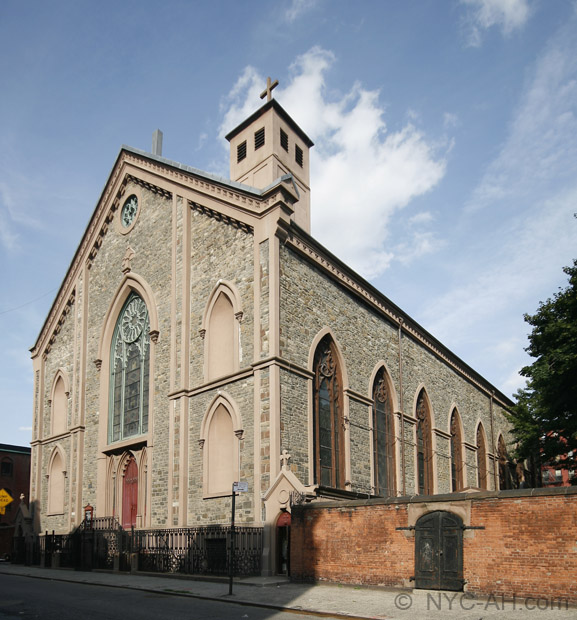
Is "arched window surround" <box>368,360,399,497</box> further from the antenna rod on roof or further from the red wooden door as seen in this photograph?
the antenna rod on roof

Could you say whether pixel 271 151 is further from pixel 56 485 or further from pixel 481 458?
pixel 481 458

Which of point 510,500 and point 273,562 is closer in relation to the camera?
point 510,500

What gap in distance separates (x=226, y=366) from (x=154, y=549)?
20.3 feet

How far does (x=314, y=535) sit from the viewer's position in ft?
51.9

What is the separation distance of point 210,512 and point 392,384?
1009 centimetres

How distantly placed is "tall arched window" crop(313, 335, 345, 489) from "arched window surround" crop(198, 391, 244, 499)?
255cm

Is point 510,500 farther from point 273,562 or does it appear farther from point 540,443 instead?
point 540,443

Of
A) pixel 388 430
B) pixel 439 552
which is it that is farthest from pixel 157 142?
pixel 439 552

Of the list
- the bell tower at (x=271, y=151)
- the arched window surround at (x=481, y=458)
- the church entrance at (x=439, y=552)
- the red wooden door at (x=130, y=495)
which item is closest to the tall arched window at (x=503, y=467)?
the arched window surround at (x=481, y=458)

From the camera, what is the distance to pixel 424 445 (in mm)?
29891

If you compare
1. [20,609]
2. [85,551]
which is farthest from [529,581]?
[85,551]

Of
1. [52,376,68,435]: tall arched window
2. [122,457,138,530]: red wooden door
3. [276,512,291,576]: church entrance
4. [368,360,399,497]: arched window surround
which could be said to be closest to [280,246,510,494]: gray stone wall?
[368,360,399,497]: arched window surround

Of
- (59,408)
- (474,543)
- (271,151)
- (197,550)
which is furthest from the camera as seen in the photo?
(59,408)

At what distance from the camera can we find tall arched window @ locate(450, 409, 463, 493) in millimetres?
32844
